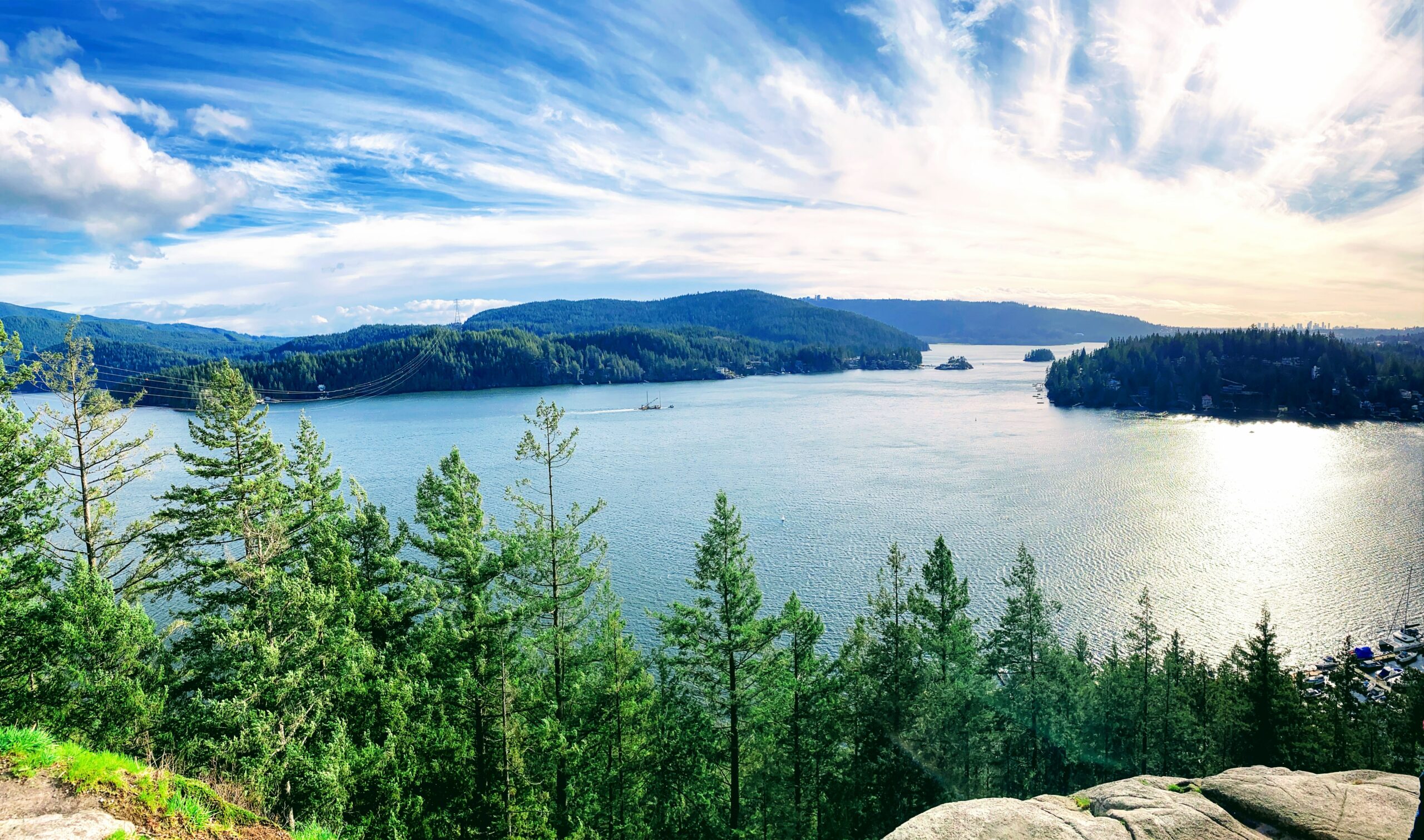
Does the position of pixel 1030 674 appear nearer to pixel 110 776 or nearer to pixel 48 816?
pixel 110 776

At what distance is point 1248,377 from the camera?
14412cm

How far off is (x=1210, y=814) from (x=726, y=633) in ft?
42.3

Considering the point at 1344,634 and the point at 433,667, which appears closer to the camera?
the point at 433,667

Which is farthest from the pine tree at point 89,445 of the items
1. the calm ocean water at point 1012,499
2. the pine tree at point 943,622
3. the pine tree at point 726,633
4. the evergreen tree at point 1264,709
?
the evergreen tree at point 1264,709

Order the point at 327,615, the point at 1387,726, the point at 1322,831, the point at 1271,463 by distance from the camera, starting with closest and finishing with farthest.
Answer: the point at 1322,831
the point at 327,615
the point at 1387,726
the point at 1271,463

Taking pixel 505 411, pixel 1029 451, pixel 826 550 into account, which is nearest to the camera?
pixel 826 550

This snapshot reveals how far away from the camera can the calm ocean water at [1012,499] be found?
43.7 meters

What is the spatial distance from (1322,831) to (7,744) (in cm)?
1805

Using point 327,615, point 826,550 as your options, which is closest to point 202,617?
point 327,615

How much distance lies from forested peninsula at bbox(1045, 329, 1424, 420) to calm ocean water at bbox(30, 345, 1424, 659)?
18.4 metres

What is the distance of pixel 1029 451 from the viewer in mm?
91188

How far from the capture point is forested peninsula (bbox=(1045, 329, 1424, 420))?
128125 millimetres

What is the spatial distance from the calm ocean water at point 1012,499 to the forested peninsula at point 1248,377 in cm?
1843

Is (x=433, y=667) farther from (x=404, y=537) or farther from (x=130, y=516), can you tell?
(x=130, y=516)
